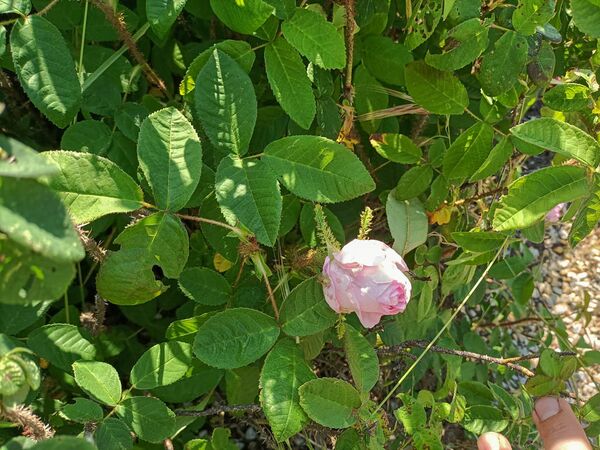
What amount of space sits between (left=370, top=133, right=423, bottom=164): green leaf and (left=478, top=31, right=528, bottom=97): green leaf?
186 mm

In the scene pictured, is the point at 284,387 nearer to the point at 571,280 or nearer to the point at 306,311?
the point at 306,311

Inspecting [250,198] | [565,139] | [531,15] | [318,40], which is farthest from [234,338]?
[531,15]

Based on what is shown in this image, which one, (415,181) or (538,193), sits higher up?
(538,193)

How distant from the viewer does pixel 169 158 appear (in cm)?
88

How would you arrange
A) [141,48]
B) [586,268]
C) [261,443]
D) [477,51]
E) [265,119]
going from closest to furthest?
[477,51] → [265,119] → [141,48] → [261,443] → [586,268]

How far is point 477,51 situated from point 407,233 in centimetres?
36

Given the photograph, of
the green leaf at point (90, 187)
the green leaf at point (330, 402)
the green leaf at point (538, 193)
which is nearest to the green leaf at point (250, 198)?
the green leaf at point (90, 187)

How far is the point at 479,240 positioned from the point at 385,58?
363 mm

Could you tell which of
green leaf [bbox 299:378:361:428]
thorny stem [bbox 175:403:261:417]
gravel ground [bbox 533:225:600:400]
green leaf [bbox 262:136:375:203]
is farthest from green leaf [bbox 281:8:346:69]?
gravel ground [bbox 533:225:600:400]

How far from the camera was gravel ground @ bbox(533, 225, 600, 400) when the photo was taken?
2.16m

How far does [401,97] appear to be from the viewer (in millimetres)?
1235

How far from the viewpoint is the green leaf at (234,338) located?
36.0 inches

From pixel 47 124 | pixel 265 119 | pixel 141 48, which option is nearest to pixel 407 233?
pixel 265 119

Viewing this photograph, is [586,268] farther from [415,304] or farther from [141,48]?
[141,48]
